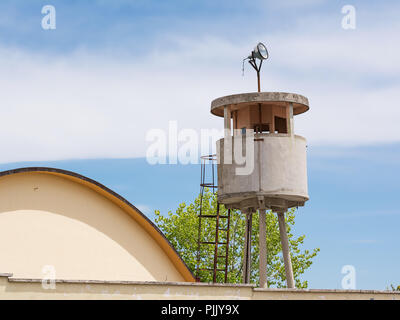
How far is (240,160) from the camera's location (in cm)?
2628

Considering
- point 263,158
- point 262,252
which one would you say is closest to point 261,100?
point 263,158

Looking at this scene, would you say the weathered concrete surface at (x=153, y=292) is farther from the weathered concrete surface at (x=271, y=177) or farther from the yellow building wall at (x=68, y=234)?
the weathered concrete surface at (x=271, y=177)

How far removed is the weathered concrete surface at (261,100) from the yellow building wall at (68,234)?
5.99m

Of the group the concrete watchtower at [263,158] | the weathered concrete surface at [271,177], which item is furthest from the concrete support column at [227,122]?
the weathered concrete surface at [271,177]

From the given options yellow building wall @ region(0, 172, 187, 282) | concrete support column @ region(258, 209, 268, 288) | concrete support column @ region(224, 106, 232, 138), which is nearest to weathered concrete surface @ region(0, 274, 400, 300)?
yellow building wall @ region(0, 172, 187, 282)

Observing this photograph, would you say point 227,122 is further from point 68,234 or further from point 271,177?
point 68,234

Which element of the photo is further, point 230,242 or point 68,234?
point 230,242

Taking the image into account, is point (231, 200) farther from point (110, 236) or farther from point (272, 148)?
point (110, 236)

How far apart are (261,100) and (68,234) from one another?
29.9 feet

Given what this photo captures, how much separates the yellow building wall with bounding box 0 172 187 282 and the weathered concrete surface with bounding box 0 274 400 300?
4487mm

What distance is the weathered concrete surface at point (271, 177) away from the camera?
84.4 feet

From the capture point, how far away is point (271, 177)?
2573cm

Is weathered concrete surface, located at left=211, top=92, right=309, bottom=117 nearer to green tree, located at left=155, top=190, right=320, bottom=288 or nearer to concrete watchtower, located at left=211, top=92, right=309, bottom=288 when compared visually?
concrete watchtower, located at left=211, top=92, right=309, bottom=288

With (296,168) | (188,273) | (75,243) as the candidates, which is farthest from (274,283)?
(75,243)
